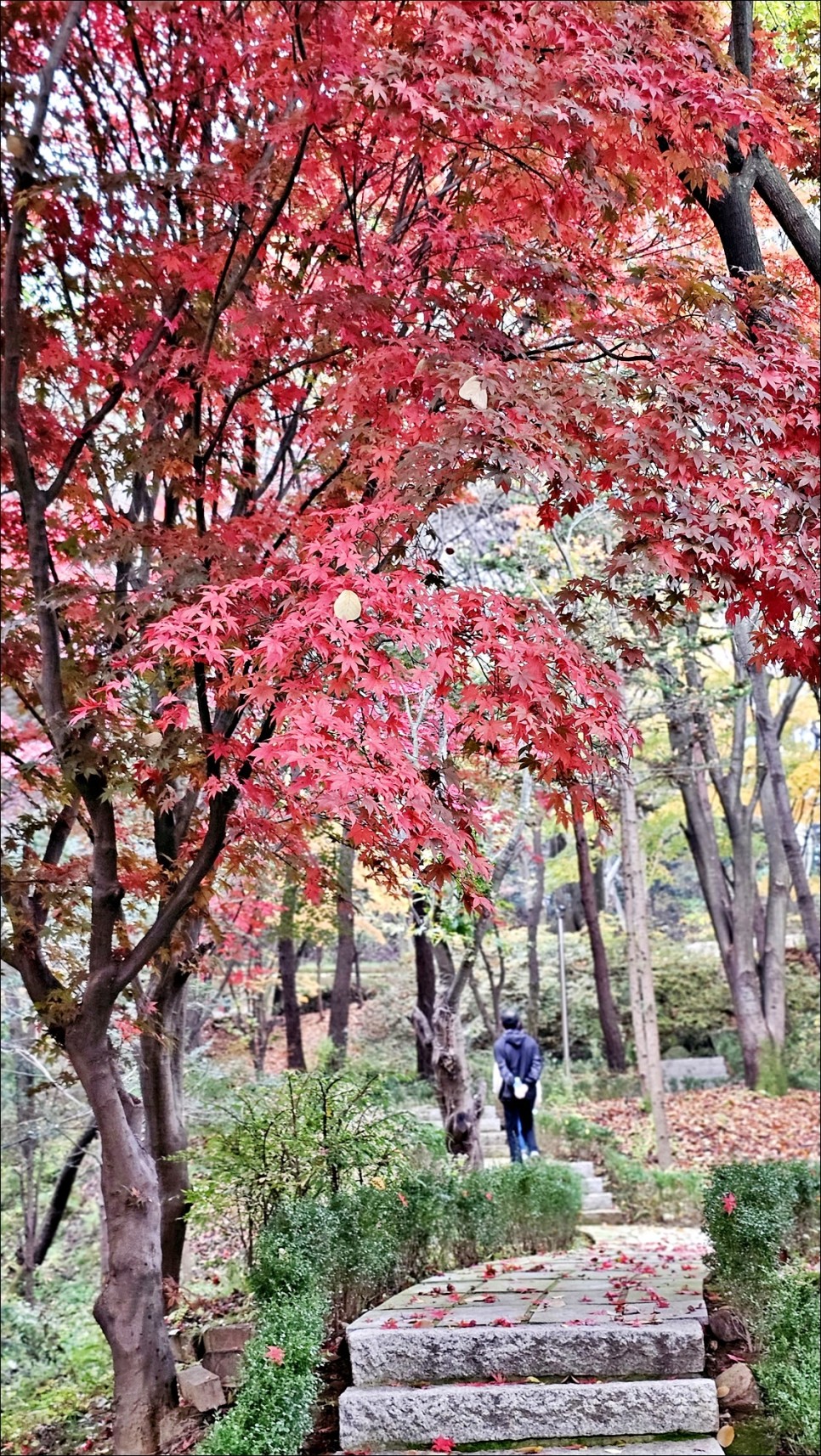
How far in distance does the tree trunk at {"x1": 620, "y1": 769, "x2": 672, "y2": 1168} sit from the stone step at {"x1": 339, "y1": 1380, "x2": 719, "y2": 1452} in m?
8.13

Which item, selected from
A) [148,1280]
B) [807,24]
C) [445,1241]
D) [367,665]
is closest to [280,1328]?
[148,1280]

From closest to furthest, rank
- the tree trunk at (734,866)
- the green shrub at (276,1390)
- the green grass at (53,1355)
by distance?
1. the green shrub at (276,1390)
2. the green grass at (53,1355)
3. the tree trunk at (734,866)

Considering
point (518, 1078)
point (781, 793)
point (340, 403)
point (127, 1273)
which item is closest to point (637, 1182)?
point (518, 1078)

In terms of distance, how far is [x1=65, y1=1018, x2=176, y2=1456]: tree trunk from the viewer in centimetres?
470

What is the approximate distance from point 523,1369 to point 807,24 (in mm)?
6077

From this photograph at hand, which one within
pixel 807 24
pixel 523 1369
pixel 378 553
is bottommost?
pixel 523 1369

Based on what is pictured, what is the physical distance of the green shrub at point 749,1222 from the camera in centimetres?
492

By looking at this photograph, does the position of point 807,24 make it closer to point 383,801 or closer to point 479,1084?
point 383,801

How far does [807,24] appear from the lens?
5098mm

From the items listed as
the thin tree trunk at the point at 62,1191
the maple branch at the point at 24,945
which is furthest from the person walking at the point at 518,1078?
the maple branch at the point at 24,945

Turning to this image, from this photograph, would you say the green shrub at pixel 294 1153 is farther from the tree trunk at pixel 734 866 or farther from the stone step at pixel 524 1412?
the tree trunk at pixel 734 866

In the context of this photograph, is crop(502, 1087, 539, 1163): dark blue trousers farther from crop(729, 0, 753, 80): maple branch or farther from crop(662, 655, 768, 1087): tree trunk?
crop(729, 0, 753, 80): maple branch

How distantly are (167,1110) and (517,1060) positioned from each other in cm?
449

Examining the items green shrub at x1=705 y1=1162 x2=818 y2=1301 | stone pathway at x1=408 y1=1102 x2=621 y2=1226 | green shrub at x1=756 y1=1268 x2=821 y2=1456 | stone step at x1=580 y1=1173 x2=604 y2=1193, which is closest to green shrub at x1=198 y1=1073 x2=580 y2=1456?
stone pathway at x1=408 y1=1102 x2=621 y2=1226
